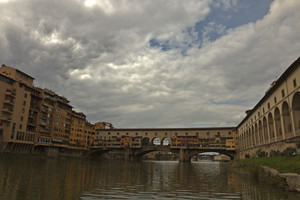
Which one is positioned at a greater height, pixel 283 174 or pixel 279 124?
pixel 279 124

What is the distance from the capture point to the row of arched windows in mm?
37781

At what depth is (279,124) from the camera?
47.6 m

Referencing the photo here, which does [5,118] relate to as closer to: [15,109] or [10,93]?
[15,109]

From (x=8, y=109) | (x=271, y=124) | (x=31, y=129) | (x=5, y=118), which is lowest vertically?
(x=271, y=124)

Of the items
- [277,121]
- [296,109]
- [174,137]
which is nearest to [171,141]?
[174,137]

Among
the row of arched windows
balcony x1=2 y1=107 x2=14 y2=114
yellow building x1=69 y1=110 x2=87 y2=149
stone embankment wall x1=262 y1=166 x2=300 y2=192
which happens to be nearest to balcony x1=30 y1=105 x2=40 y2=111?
balcony x1=2 y1=107 x2=14 y2=114

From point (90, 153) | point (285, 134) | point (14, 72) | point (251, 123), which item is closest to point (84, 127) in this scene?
point (90, 153)

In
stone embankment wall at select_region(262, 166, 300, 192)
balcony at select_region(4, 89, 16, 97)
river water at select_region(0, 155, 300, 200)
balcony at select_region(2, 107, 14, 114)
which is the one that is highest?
balcony at select_region(4, 89, 16, 97)

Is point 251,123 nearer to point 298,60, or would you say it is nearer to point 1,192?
point 298,60

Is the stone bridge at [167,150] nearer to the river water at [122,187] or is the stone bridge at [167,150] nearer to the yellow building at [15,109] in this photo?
the yellow building at [15,109]

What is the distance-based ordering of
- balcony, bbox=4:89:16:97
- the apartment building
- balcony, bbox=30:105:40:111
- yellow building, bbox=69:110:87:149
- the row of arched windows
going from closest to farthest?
the row of arched windows → the apartment building → balcony, bbox=4:89:16:97 → balcony, bbox=30:105:40:111 → yellow building, bbox=69:110:87:149

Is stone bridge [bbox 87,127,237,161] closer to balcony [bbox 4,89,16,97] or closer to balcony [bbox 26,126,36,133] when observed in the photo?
balcony [bbox 26,126,36,133]

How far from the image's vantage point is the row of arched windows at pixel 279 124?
1487 inches

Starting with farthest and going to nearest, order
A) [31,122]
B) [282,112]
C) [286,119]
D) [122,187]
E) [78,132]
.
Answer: [78,132] < [31,122] < [282,112] < [286,119] < [122,187]
